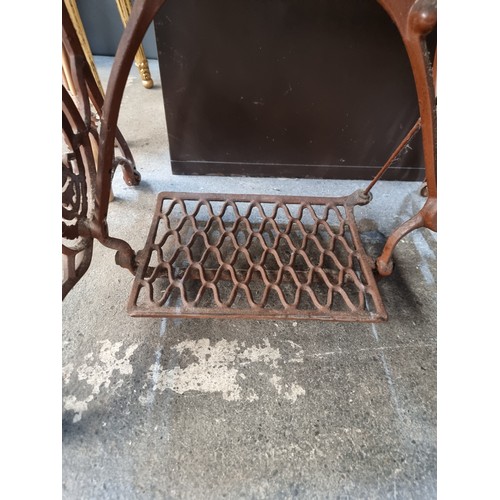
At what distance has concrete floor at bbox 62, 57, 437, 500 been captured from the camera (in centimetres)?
79

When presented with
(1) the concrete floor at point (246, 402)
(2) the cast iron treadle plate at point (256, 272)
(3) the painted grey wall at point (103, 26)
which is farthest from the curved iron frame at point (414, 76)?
(3) the painted grey wall at point (103, 26)

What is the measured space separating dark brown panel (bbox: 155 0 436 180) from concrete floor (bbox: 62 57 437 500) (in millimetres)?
630

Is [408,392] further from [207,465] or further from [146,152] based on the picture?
[146,152]

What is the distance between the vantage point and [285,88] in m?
1.40

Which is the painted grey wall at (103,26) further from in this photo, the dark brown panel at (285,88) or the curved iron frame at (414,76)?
the curved iron frame at (414,76)

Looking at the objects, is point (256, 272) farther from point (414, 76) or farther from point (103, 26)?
point (103, 26)

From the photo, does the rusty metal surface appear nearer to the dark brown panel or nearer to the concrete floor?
the concrete floor

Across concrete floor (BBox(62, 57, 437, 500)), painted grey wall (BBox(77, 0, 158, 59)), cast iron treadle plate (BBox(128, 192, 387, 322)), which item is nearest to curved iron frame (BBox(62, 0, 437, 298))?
cast iron treadle plate (BBox(128, 192, 387, 322))

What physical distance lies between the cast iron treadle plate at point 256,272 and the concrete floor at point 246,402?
0.33 feet

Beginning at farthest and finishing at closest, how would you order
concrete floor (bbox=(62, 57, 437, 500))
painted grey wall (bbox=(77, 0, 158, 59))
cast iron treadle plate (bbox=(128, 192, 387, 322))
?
painted grey wall (bbox=(77, 0, 158, 59))
cast iron treadle plate (bbox=(128, 192, 387, 322))
concrete floor (bbox=(62, 57, 437, 500))

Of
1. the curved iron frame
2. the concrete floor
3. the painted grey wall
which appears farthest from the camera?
the painted grey wall

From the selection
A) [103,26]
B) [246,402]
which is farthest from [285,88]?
[103,26]

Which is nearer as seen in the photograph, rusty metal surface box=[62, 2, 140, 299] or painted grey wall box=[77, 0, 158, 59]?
rusty metal surface box=[62, 2, 140, 299]

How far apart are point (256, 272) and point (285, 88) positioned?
29.0 inches
